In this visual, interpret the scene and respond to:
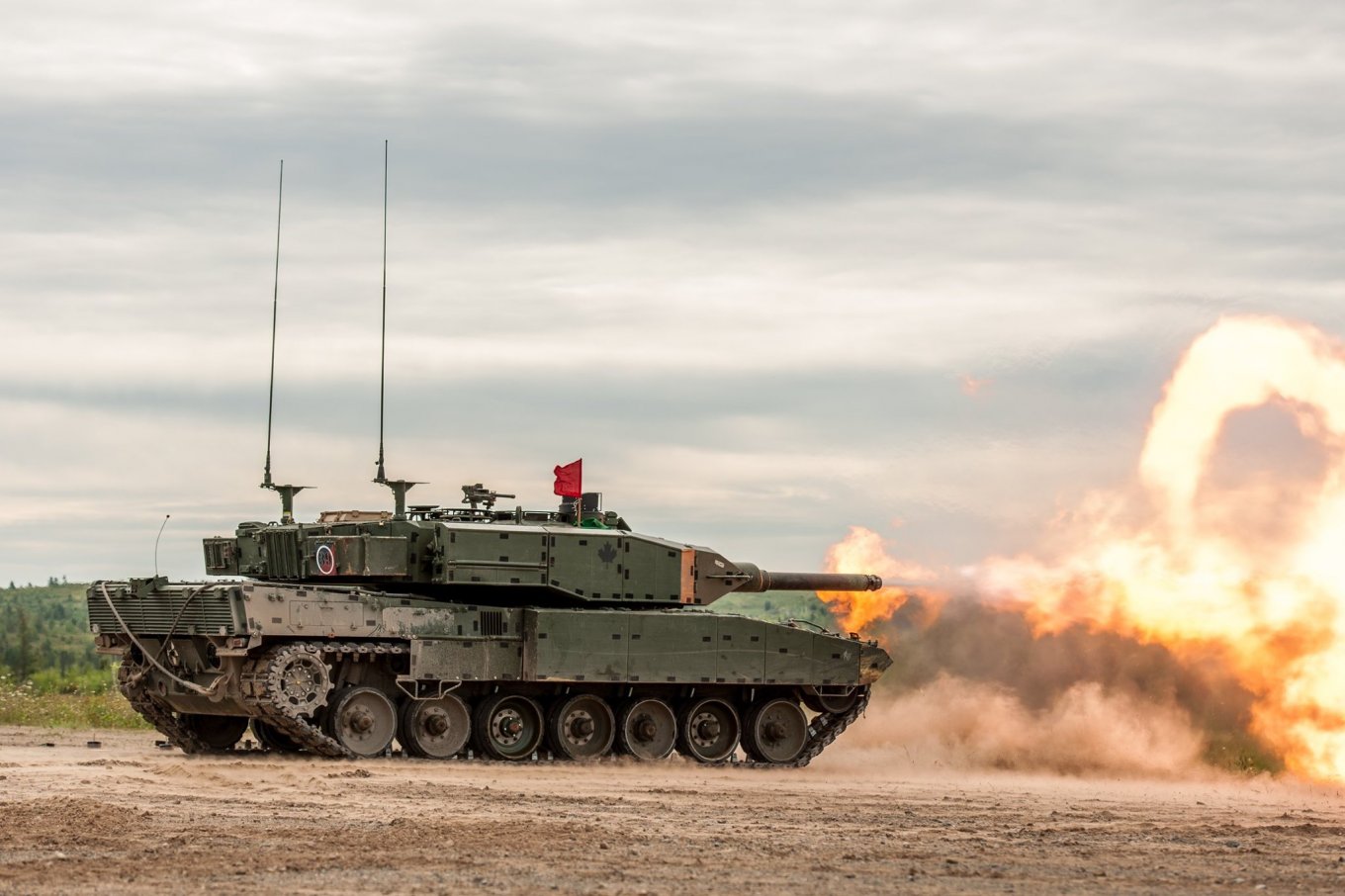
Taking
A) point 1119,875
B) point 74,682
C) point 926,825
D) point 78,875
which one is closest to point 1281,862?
point 1119,875

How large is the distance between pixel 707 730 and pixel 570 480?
15.0ft

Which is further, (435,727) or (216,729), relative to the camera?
(216,729)

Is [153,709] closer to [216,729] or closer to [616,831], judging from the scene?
[216,729]

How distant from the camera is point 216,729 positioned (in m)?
Answer: 32.6

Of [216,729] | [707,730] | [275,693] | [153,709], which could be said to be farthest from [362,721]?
[707,730]

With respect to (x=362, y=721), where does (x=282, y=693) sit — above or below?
above

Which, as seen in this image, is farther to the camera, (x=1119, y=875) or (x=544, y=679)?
(x=544, y=679)

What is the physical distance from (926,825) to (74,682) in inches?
1391

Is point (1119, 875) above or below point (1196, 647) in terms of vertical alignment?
below

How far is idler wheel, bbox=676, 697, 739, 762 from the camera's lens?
32.7m

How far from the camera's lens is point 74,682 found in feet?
172

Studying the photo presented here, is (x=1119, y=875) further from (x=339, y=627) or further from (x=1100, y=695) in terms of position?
(x=1100, y=695)

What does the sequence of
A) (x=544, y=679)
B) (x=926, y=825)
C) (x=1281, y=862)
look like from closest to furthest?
1. (x=1281, y=862)
2. (x=926, y=825)
3. (x=544, y=679)

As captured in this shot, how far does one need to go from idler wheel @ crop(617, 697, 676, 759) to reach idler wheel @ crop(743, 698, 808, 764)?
1.54 meters
